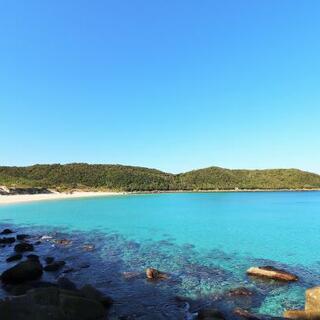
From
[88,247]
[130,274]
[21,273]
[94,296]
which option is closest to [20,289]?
[21,273]

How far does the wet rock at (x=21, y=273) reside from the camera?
17.8 meters

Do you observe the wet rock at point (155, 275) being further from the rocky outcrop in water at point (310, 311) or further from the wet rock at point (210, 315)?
the rocky outcrop in water at point (310, 311)

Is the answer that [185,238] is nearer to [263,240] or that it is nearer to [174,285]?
[263,240]

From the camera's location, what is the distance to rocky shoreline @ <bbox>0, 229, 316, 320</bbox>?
1134 centimetres

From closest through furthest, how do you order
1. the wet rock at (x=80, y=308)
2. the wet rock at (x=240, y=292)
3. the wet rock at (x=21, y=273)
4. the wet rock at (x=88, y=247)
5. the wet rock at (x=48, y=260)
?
1. the wet rock at (x=80, y=308)
2. the wet rock at (x=240, y=292)
3. the wet rock at (x=21, y=273)
4. the wet rock at (x=48, y=260)
5. the wet rock at (x=88, y=247)

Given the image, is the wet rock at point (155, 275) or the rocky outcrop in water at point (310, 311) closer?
the rocky outcrop in water at point (310, 311)

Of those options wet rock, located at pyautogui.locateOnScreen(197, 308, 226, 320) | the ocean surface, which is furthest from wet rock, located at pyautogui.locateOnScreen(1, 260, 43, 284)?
wet rock, located at pyautogui.locateOnScreen(197, 308, 226, 320)

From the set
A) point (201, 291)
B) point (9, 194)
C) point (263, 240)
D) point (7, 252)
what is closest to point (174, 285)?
point (201, 291)

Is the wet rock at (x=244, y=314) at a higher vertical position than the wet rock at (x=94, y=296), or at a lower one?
lower

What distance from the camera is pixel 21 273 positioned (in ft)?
59.3

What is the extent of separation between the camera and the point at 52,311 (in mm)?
11312

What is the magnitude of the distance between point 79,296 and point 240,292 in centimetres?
817

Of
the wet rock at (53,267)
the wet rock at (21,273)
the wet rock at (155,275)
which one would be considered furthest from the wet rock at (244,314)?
the wet rock at (53,267)

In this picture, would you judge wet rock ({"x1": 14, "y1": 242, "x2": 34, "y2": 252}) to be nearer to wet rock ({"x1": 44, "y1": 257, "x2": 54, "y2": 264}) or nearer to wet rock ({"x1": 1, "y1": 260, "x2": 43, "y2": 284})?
wet rock ({"x1": 44, "y1": 257, "x2": 54, "y2": 264})
